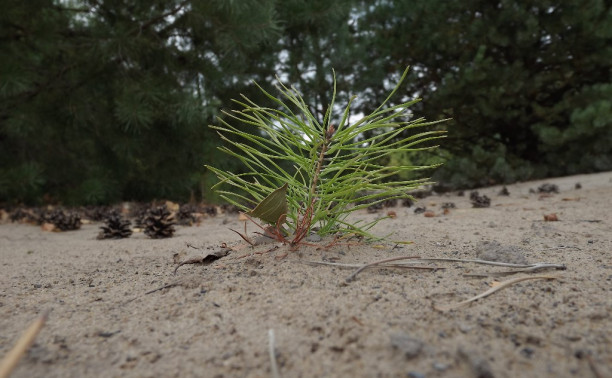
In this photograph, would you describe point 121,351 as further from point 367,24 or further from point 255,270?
point 367,24

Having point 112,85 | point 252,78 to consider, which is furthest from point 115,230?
point 252,78

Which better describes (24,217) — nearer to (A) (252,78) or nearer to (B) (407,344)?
(A) (252,78)

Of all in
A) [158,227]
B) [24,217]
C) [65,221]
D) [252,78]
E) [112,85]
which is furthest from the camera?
[252,78]

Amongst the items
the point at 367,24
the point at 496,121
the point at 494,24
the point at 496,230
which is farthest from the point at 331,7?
the point at 496,230

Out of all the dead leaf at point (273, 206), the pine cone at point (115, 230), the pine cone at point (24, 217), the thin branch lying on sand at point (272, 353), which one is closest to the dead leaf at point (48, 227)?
the pine cone at point (24, 217)

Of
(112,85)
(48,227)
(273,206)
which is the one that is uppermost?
(112,85)

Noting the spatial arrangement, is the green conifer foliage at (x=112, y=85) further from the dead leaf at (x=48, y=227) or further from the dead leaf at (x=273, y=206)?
the dead leaf at (x=273, y=206)

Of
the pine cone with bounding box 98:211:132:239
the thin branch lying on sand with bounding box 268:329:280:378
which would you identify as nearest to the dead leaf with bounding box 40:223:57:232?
the pine cone with bounding box 98:211:132:239
